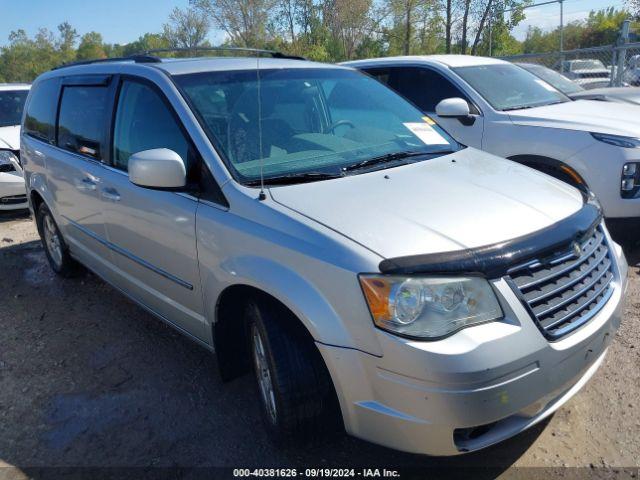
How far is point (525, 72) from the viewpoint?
20.3 feet

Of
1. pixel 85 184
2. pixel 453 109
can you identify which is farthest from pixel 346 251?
pixel 453 109

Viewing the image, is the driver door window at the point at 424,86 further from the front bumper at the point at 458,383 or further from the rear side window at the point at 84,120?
the front bumper at the point at 458,383

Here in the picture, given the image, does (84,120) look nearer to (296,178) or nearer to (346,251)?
(296,178)

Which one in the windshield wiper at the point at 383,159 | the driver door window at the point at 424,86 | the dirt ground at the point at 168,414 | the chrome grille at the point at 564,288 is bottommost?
the dirt ground at the point at 168,414

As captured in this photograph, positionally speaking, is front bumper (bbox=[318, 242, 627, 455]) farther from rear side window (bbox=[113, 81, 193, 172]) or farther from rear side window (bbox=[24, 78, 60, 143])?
rear side window (bbox=[24, 78, 60, 143])

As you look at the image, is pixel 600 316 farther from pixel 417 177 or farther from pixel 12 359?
pixel 12 359

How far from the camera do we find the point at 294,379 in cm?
233

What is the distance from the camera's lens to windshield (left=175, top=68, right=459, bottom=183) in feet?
9.19

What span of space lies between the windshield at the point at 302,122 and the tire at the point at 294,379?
701 mm

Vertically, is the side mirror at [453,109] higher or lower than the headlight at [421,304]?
higher

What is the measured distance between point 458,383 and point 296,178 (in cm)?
125

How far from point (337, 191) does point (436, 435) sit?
1.14 meters

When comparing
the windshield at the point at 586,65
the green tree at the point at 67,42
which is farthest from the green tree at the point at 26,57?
the windshield at the point at 586,65

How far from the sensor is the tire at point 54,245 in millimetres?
4859
